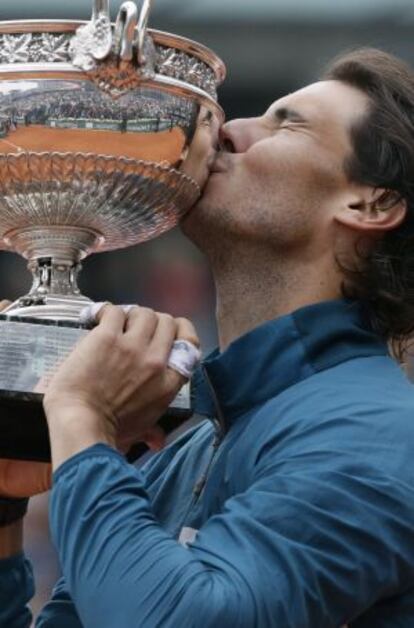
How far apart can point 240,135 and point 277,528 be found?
0.63 metres

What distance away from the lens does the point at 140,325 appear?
184 cm

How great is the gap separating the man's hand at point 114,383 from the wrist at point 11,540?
289 millimetres

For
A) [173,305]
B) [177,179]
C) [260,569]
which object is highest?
[177,179]

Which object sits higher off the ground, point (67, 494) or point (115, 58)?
point (115, 58)

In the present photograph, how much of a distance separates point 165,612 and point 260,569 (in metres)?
0.10

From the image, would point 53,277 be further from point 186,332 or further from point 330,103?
point 330,103

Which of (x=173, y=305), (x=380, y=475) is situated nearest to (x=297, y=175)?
(x=380, y=475)

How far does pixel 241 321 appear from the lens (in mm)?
2125

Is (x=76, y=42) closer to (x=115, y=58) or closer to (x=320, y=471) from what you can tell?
(x=115, y=58)

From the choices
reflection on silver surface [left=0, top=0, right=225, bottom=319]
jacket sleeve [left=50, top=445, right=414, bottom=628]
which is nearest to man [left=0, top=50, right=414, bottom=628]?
jacket sleeve [left=50, top=445, right=414, bottom=628]

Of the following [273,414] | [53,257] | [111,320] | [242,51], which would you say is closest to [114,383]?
[111,320]

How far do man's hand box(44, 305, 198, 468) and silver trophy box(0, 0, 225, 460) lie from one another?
8 cm

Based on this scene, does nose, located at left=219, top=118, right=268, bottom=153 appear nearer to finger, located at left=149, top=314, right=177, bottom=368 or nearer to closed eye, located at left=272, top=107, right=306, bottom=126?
closed eye, located at left=272, top=107, right=306, bottom=126

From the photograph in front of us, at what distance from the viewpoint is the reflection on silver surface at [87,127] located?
1952 mm
